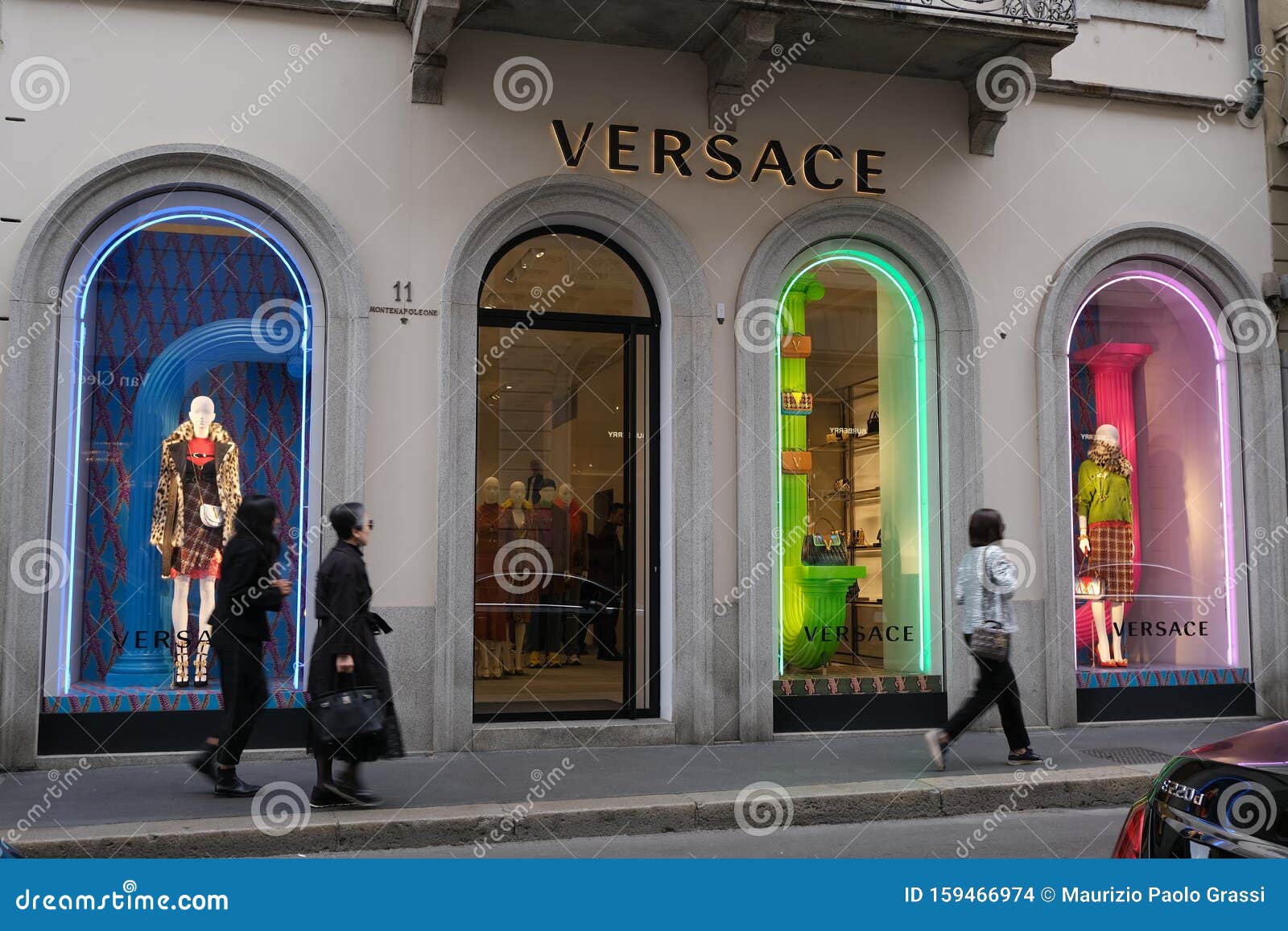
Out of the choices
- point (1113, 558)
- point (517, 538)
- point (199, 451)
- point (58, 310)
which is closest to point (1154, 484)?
point (1113, 558)

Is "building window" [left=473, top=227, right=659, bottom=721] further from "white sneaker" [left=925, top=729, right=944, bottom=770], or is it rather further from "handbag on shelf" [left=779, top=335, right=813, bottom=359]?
"white sneaker" [left=925, top=729, right=944, bottom=770]

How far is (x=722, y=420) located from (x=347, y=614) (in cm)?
399

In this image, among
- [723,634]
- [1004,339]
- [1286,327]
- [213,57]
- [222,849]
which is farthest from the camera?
[1286,327]

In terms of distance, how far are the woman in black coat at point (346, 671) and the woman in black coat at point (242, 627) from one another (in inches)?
20.5

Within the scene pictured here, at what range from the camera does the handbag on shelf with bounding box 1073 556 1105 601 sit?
435 inches

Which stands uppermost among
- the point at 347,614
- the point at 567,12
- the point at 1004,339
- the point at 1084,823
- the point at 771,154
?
the point at 567,12

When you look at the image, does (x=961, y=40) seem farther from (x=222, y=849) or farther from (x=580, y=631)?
(x=222, y=849)

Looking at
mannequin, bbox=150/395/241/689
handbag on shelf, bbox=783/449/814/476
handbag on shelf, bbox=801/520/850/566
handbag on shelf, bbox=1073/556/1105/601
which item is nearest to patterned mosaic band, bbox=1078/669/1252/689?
handbag on shelf, bbox=1073/556/1105/601

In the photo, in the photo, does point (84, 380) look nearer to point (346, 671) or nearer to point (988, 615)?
point (346, 671)

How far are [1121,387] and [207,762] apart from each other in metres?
8.75

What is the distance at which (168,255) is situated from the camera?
9.23 metres

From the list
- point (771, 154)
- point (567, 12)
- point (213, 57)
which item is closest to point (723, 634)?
point (771, 154)

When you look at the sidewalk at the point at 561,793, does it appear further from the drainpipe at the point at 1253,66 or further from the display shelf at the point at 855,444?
the drainpipe at the point at 1253,66

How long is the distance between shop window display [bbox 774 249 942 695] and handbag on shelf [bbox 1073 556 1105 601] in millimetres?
1507
